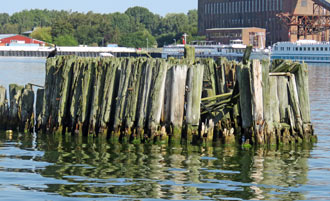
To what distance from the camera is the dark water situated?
1627 cm

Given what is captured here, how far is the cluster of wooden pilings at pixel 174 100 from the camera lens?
21562 millimetres

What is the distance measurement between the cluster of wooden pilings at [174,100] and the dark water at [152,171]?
46cm

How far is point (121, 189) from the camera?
16.5m

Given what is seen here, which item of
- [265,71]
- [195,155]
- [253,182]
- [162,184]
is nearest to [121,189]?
[162,184]

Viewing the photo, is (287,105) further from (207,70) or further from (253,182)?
(253,182)

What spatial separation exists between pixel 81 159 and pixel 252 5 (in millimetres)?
175120

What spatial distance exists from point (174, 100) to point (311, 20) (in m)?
161

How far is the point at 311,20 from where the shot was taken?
583ft

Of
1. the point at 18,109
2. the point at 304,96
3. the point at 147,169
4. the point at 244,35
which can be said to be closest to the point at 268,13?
the point at 244,35

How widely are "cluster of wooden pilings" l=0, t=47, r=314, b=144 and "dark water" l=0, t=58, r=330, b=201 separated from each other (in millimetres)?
464

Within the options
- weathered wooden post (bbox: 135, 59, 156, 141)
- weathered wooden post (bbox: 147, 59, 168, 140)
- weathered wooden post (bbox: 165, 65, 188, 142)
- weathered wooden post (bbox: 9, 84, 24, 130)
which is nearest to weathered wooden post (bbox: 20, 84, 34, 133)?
weathered wooden post (bbox: 9, 84, 24, 130)

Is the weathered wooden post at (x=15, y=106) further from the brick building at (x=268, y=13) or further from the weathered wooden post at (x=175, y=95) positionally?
the brick building at (x=268, y=13)

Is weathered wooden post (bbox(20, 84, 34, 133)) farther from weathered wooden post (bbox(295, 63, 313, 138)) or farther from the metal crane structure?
the metal crane structure

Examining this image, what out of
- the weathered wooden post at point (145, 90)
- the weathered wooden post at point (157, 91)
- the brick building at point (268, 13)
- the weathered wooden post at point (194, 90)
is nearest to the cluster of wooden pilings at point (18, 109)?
the weathered wooden post at point (145, 90)
